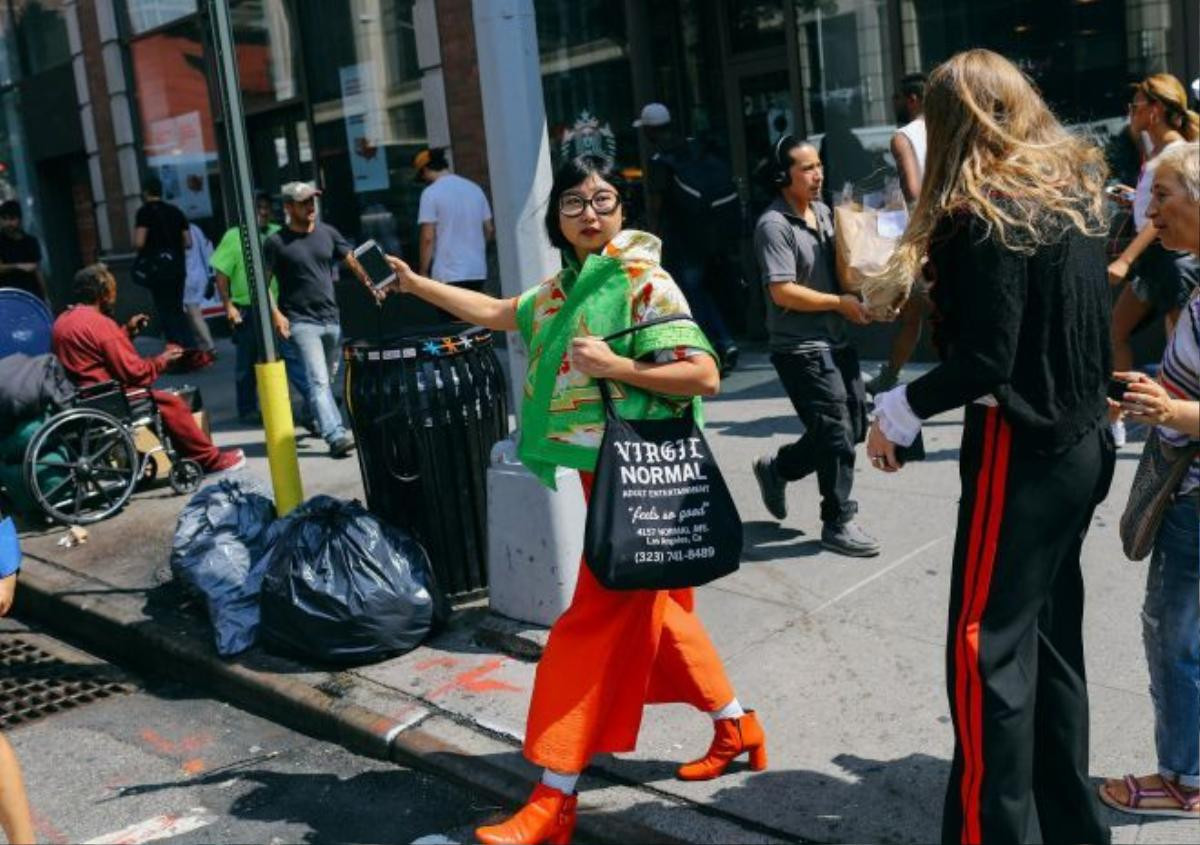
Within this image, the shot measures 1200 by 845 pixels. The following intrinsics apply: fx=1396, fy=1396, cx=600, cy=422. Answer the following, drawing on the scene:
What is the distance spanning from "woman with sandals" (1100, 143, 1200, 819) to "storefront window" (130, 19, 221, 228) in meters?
13.9

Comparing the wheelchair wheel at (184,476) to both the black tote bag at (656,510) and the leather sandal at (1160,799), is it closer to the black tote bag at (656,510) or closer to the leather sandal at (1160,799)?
the black tote bag at (656,510)

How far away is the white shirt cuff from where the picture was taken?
3.12 meters

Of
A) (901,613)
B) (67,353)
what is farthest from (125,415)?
(901,613)

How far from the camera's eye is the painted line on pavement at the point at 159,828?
4.34 m

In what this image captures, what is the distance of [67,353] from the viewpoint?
8.17 meters

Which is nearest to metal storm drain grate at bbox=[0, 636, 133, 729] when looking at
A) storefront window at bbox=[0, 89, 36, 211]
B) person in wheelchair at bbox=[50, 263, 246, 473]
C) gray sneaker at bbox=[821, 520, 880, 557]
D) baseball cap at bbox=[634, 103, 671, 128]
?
person in wheelchair at bbox=[50, 263, 246, 473]

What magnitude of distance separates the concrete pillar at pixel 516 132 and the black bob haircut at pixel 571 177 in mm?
1085

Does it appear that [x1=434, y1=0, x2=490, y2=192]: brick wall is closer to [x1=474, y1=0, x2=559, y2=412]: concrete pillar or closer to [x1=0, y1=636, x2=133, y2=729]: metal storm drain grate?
[x1=0, y1=636, x2=133, y2=729]: metal storm drain grate

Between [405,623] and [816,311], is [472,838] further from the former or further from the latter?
[816,311]

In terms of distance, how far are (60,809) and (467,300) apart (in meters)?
2.23

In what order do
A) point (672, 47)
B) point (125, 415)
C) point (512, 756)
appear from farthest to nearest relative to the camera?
1. point (672, 47)
2. point (125, 415)
3. point (512, 756)

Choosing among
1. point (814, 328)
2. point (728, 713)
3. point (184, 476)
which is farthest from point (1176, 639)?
point (184, 476)

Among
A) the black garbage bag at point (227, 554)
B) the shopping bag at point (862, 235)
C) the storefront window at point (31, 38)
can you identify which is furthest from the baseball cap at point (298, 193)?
the storefront window at point (31, 38)

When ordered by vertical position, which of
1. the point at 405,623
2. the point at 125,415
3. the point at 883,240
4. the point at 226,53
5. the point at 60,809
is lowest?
the point at 60,809
